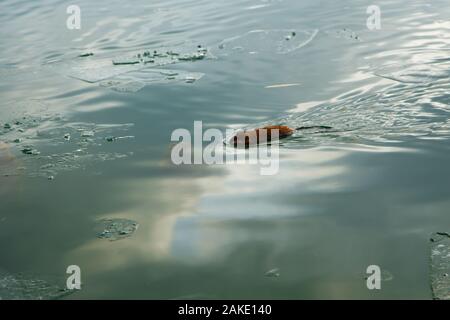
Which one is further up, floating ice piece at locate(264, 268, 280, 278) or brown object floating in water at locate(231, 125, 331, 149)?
brown object floating in water at locate(231, 125, 331, 149)

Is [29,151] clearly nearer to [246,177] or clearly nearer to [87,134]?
[87,134]

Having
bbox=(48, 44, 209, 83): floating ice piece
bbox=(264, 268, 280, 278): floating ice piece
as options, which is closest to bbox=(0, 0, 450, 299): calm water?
bbox=(264, 268, 280, 278): floating ice piece

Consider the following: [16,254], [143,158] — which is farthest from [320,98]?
[16,254]

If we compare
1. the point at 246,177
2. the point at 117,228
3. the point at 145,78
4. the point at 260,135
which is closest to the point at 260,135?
the point at 260,135

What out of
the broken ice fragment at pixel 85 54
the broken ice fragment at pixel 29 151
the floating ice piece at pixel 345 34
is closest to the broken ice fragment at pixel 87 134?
the broken ice fragment at pixel 29 151

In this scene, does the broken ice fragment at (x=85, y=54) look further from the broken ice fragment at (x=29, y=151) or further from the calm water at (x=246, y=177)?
the broken ice fragment at (x=29, y=151)

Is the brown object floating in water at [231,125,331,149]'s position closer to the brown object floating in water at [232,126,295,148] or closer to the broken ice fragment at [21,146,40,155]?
the brown object floating in water at [232,126,295,148]
